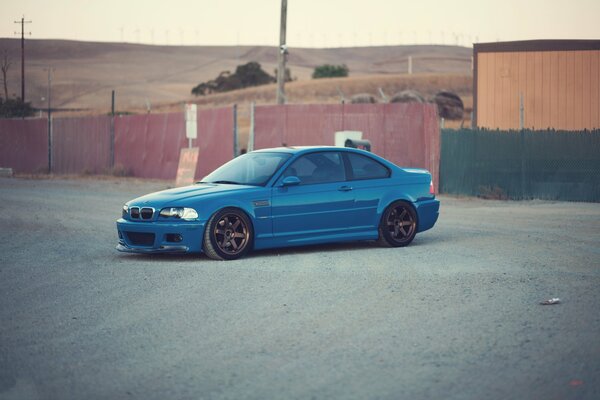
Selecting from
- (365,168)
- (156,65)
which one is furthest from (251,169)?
(156,65)

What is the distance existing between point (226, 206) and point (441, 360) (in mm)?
5863

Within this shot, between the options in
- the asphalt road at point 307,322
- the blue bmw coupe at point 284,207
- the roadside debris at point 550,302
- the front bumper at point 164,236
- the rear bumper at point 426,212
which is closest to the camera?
the asphalt road at point 307,322

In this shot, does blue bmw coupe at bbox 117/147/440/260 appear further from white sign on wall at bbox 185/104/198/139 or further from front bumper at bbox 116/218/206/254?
white sign on wall at bbox 185/104/198/139

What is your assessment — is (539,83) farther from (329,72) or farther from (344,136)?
(329,72)

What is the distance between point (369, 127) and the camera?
28.0 m

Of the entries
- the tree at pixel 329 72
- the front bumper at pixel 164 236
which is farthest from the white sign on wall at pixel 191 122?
the tree at pixel 329 72

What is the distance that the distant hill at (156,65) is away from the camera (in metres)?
109

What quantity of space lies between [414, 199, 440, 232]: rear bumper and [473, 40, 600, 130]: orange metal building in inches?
744

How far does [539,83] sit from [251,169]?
2193 centimetres

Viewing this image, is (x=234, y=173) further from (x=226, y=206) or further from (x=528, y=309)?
(x=528, y=309)

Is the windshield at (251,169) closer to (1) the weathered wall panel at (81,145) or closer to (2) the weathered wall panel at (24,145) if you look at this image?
(1) the weathered wall panel at (81,145)

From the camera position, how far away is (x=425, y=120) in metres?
26.7

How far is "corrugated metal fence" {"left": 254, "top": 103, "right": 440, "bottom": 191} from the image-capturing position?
26656 mm

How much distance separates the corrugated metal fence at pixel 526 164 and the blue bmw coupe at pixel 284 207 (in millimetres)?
10734
